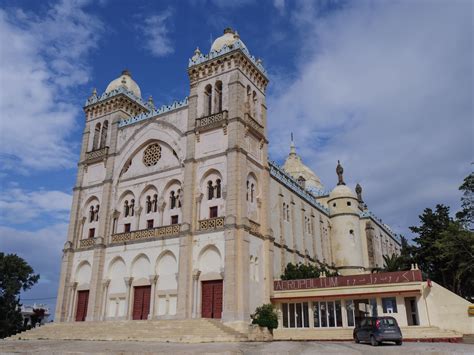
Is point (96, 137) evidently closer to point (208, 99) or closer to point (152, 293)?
point (208, 99)

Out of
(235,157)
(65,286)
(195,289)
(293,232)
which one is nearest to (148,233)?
(195,289)

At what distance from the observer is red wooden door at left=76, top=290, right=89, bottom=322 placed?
3244 cm

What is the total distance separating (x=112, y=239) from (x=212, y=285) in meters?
9.95

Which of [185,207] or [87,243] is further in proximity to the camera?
[87,243]

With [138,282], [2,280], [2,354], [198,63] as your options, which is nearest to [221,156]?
[198,63]

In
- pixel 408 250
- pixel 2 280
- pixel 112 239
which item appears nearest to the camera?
pixel 112 239

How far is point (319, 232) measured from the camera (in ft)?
142

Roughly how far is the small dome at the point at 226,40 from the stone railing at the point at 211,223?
13863mm

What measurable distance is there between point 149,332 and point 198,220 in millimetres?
7816

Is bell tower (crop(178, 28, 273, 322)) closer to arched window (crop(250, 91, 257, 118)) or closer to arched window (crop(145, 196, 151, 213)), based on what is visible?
arched window (crop(250, 91, 257, 118))

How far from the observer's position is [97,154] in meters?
36.9

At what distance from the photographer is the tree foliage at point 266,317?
26.1 meters

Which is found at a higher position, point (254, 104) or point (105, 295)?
point (254, 104)

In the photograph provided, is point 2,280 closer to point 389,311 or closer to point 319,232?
point 319,232
